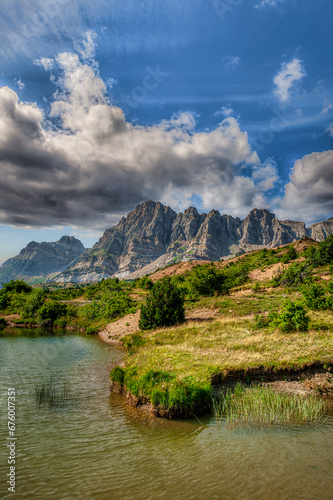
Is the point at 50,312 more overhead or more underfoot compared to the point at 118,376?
more overhead

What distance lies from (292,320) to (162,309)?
60.3ft

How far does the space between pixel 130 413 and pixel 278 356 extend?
11915 millimetres

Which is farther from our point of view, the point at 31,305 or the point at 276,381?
the point at 31,305

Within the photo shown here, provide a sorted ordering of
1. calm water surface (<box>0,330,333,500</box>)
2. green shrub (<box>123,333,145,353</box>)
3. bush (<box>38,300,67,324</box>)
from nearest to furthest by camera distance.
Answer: calm water surface (<box>0,330,333,500</box>) → green shrub (<box>123,333,145,353</box>) → bush (<box>38,300,67,324</box>)

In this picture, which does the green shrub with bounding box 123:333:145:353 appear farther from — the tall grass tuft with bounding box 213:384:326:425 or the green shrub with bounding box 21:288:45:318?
the green shrub with bounding box 21:288:45:318

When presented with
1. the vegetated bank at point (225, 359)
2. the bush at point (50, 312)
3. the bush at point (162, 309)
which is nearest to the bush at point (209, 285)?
the vegetated bank at point (225, 359)

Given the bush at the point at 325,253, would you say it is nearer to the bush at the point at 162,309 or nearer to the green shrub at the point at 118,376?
the bush at the point at 162,309

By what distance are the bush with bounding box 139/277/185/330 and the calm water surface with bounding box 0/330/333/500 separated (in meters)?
22.8

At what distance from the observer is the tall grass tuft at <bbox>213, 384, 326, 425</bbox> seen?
12.6m

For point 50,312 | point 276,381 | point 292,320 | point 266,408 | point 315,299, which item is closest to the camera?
point 266,408

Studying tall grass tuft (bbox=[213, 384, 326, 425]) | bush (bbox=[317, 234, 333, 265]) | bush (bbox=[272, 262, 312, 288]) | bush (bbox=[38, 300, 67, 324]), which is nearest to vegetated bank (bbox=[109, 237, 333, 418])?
tall grass tuft (bbox=[213, 384, 326, 425])

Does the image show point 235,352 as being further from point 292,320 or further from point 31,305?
point 31,305

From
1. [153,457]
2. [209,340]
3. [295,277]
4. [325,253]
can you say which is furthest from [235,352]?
[325,253]

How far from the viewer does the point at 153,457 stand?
9828 millimetres
